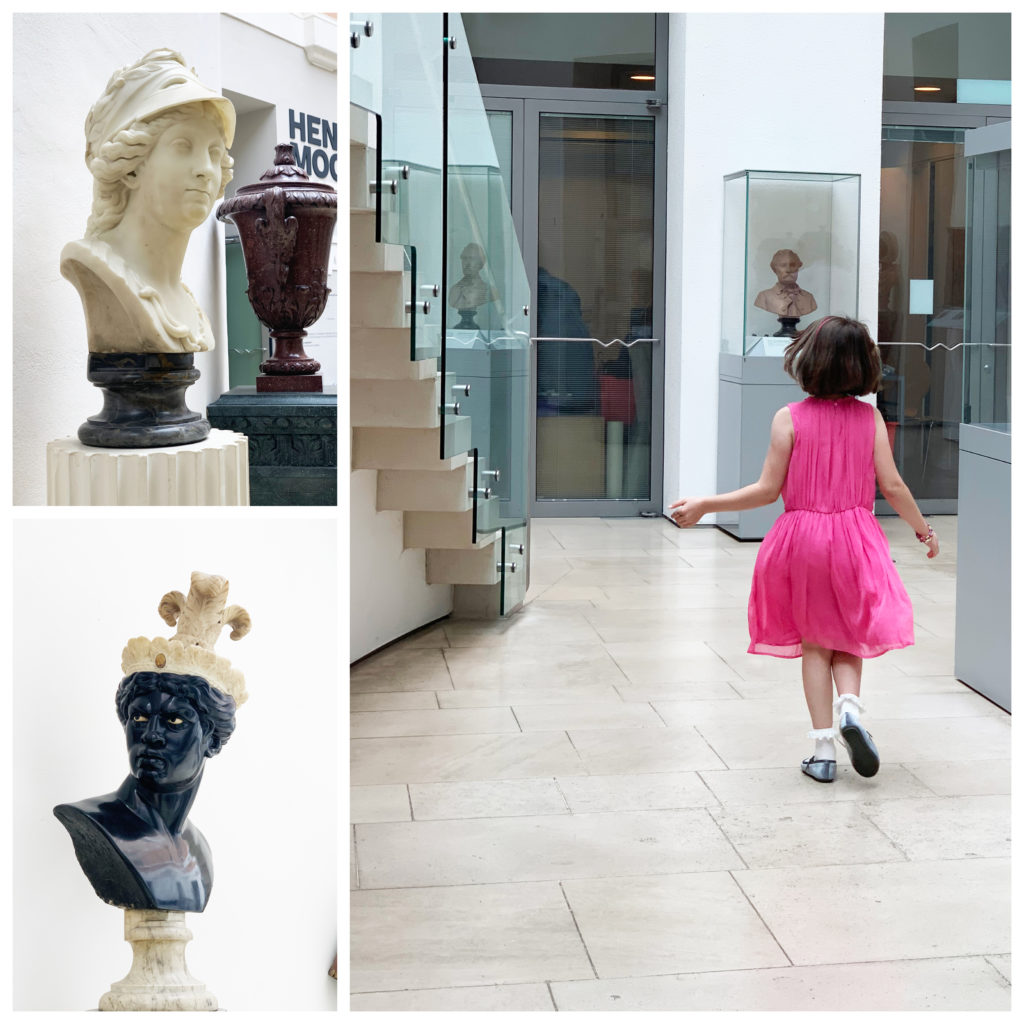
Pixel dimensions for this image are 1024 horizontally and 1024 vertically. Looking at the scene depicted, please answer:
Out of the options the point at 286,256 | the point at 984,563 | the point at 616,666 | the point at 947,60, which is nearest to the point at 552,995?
the point at 286,256

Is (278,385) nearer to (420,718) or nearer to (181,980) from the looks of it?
(420,718)

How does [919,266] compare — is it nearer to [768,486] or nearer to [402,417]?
[402,417]

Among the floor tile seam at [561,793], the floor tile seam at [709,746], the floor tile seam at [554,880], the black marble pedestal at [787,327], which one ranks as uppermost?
the black marble pedestal at [787,327]

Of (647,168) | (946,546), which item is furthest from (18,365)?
(647,168)

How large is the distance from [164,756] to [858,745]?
255 cm

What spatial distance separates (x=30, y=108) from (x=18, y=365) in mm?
446

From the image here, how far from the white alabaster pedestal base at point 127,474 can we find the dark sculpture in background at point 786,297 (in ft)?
22.7

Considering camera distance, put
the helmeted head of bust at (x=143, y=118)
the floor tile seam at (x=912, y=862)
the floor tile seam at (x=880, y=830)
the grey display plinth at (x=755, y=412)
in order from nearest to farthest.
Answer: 1. the helmeted head of bust at (x=143, y=118)
2. the floor tile seam at (x=912, y=862)
3. the floor tile seam at (x=880, y=830)
4. the grey display plinth at (x=755, y=412)

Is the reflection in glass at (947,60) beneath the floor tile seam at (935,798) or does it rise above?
above

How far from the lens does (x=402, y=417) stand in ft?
16.4

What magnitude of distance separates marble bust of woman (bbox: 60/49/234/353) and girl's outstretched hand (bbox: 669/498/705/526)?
5.94 feet

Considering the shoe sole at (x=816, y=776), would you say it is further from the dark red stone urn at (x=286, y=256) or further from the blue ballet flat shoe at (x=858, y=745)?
the dark red stone urn at (x=286, y=256)

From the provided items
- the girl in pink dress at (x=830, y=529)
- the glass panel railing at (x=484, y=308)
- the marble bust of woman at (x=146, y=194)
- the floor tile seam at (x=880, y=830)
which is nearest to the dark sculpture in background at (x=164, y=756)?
the marble bust of woman at (x=146, y=194)

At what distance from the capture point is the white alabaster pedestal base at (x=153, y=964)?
64.4 inches
